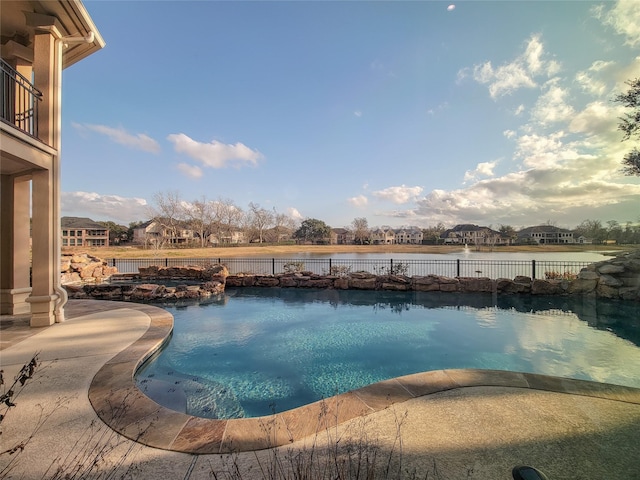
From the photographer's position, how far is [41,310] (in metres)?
5.51

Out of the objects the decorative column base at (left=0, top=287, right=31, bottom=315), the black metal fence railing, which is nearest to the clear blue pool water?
the black metal fence railing

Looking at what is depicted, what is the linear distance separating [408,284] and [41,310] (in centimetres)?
1171

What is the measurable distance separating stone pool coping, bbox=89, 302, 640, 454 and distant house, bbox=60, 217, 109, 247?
186ft

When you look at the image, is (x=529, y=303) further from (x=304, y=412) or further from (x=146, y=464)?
(x=146, y=464)

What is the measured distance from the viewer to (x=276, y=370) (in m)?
4.91

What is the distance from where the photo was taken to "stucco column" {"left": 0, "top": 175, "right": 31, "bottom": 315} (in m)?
6.22

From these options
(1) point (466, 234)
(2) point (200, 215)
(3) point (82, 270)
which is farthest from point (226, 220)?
(1) point (466, 234)

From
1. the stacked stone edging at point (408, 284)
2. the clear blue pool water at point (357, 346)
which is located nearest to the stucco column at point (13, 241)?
the clear blue pool water at point (357, 346)

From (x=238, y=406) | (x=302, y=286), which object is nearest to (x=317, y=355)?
(x=238, y=406)

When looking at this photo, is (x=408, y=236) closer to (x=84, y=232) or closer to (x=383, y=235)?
(x=383, y=235)

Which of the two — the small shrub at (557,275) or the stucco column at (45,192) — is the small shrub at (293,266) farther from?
the small shrub at (557,275)

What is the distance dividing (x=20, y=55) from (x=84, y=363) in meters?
7.04

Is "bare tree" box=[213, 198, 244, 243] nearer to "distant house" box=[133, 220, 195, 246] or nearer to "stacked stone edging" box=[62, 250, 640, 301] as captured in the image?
"distant house" box=[133, 220, 195, 246]

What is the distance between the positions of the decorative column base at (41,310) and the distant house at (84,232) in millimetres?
52407
